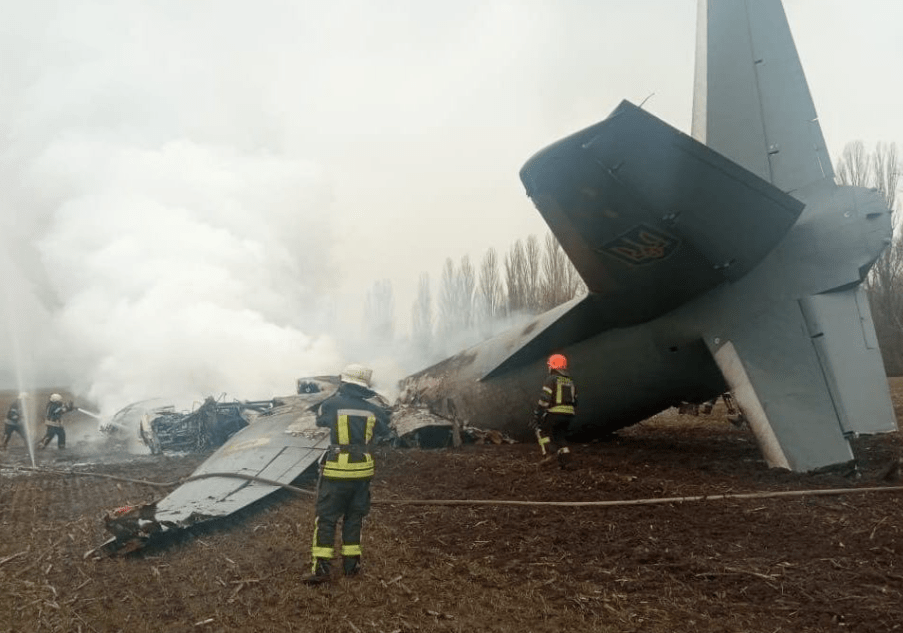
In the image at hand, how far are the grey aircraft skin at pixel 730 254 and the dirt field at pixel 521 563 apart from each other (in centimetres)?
114

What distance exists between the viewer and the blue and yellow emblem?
25.7 ft

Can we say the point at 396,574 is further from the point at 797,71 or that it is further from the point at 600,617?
the point at 797,71

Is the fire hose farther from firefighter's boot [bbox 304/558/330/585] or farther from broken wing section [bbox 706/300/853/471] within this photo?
firefighter's boot [bbox 304/558/330/585]

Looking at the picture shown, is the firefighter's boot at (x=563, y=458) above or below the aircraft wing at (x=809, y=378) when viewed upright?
below

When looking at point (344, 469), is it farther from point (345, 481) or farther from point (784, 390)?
point (784, 390)

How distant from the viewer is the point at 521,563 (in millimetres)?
5457

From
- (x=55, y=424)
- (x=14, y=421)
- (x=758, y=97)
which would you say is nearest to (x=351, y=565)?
(x=758, y=97)

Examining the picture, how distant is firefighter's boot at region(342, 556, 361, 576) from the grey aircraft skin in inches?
180

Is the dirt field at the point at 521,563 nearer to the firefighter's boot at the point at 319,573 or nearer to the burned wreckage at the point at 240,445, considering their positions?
the firefighter's boot at the point at 319,573

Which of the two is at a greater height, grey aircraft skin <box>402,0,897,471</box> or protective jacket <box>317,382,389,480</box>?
grey aircraft skin <box>402,0,897,471</box>

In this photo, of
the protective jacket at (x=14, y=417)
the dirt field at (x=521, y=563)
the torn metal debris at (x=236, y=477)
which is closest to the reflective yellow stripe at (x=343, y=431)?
Result: the dirt field at (x=521, y=563)

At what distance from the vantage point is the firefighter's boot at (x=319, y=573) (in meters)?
5.20

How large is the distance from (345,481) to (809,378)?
218 inches

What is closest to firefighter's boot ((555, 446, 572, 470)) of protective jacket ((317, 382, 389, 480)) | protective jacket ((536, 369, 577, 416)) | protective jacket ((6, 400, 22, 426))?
protective jacket ((536, 369, 577, 416))
